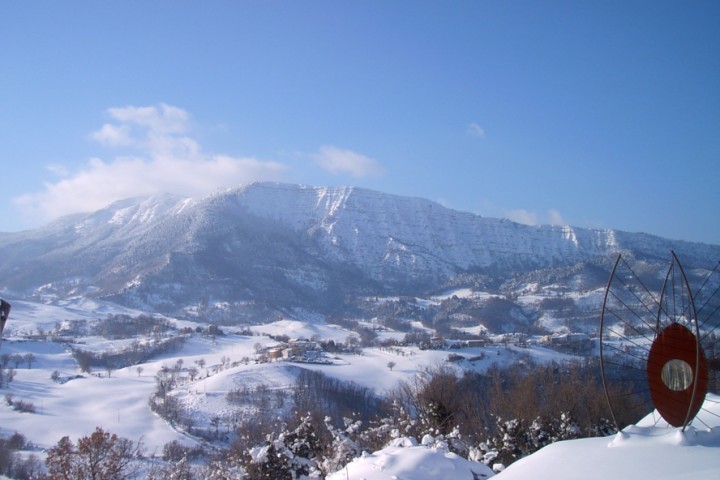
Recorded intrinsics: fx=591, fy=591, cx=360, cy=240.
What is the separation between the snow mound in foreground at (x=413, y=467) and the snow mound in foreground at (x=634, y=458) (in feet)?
5.57

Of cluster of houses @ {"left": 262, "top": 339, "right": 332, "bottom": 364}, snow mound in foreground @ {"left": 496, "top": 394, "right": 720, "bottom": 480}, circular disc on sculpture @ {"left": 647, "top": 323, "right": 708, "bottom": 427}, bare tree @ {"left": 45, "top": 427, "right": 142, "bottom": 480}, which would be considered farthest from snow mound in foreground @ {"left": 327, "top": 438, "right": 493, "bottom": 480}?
cluster of houses @ {"left": 262, "top": 339, "right": 332, "bottom": 364}

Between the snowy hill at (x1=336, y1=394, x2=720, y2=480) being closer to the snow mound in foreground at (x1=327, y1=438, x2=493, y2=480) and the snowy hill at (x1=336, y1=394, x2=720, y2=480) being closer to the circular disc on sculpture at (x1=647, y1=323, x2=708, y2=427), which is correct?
the snow mound in foreground at (x1=327, y1=438, x2=493, y2=480)

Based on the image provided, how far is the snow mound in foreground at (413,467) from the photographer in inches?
386

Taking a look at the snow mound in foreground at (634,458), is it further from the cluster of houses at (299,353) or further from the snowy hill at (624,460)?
the cluster of houses at (299,353)

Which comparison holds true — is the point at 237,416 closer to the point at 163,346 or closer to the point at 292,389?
the point at 292,389

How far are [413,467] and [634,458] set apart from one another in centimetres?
374

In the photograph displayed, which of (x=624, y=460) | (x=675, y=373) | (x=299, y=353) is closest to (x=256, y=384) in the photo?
(x=299, y=353)

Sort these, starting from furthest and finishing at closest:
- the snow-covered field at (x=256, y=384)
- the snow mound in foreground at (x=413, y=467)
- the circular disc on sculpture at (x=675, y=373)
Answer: the snow mound in foreground at (x=413, y=467)
the circular disc on sculpture at (x=675, y=373)
the snow-covered field at (x=256, y=384)

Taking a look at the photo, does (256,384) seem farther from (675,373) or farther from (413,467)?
(675,373)

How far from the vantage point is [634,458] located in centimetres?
746

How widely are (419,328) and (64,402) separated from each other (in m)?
95.9

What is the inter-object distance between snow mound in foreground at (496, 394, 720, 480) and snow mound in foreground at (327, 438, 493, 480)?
5.57 feet

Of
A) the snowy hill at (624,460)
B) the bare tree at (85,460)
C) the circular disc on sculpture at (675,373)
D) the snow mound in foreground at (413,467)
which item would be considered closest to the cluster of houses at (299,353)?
the bare tree at (85,460)

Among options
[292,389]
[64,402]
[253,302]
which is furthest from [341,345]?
[253,302]
